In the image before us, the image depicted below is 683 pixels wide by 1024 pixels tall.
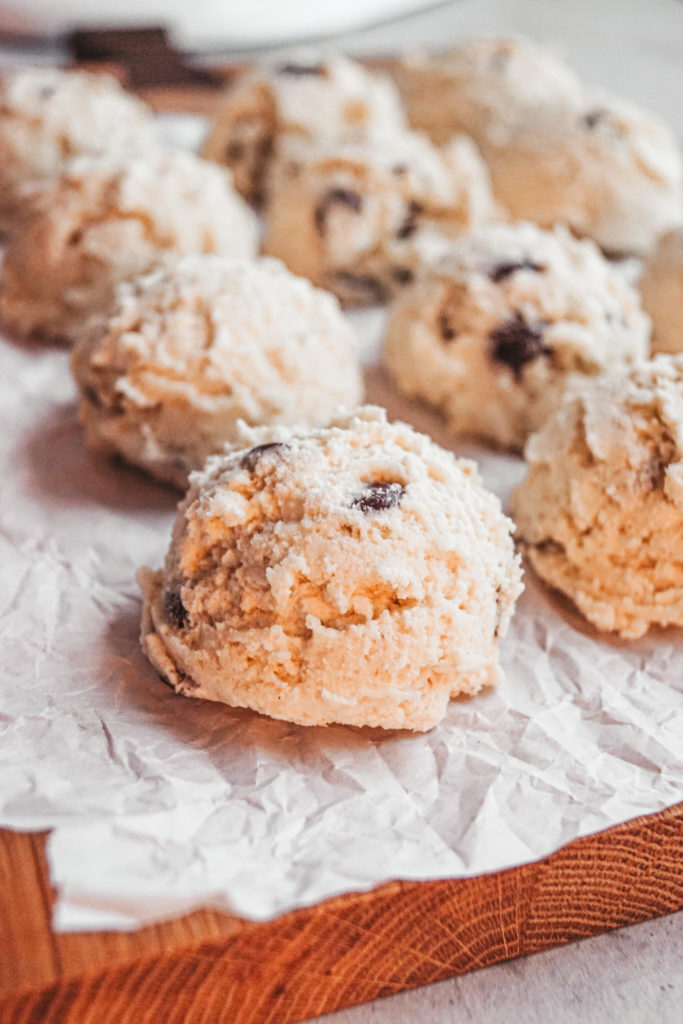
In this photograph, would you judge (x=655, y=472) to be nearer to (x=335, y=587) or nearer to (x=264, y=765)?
(x=335, y=587)

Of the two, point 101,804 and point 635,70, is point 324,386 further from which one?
point 635,70

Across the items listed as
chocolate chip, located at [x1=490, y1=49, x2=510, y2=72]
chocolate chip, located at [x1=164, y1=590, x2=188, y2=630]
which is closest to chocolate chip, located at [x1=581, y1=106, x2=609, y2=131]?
chocolate chip, located at [x1=490, y1=49, x2=510, y2=72]

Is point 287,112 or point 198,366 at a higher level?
point 287,112

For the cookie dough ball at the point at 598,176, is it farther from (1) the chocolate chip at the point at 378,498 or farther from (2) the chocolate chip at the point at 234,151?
(1) the chocolate chip at the point at 378,498

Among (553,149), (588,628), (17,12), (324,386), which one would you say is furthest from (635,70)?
(588,628)

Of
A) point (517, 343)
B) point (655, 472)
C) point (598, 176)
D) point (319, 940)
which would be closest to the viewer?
point (319, 940)

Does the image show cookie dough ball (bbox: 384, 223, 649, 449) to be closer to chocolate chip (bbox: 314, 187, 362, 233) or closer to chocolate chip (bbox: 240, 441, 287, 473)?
chocolate chip (bbox: 314, 187, 362, 233)

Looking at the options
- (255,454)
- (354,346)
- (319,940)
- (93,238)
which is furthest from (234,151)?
(319,940)
